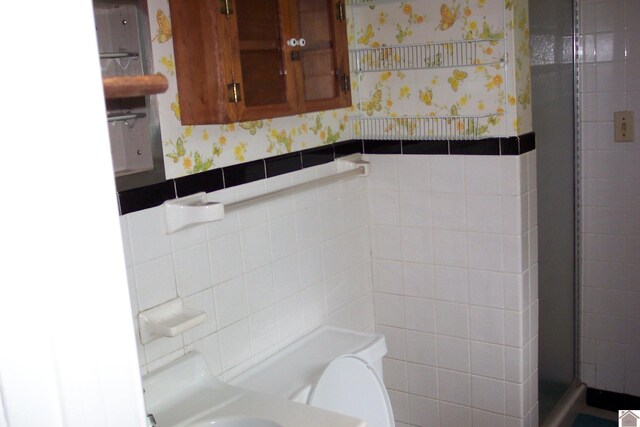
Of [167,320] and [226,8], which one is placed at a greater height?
[226,8]

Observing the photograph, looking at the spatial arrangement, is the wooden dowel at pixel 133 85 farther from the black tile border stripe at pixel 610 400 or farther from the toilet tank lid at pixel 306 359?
the black tile border stripe at pixel 610 400

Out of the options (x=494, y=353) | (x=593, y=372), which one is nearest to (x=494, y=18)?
(x=494, y=353)

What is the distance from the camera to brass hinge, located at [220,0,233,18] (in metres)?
1.61

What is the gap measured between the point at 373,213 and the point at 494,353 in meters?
0.64

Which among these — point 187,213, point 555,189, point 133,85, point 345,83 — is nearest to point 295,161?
point 345,83

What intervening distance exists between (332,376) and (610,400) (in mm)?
1602

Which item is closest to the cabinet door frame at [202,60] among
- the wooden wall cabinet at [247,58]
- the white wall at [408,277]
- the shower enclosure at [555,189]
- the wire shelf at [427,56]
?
the wooden wall cabinet at [247,58]

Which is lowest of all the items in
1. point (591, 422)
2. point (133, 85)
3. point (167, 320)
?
point (591, 422)

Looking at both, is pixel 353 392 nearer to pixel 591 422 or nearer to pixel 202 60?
→ pixel 202 60

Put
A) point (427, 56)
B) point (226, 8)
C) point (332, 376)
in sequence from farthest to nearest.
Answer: point (427, 56) < point (332, 376) < point (226, 8)

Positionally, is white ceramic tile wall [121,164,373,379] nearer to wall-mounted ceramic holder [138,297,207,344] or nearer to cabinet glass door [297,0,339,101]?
wall-mounted ceramic holder [138,297,207,344]

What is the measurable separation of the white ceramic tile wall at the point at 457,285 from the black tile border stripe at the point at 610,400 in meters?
0.65

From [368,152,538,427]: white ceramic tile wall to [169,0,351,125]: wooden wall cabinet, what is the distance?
1.87ft

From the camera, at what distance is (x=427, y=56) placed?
2242 millimetres
